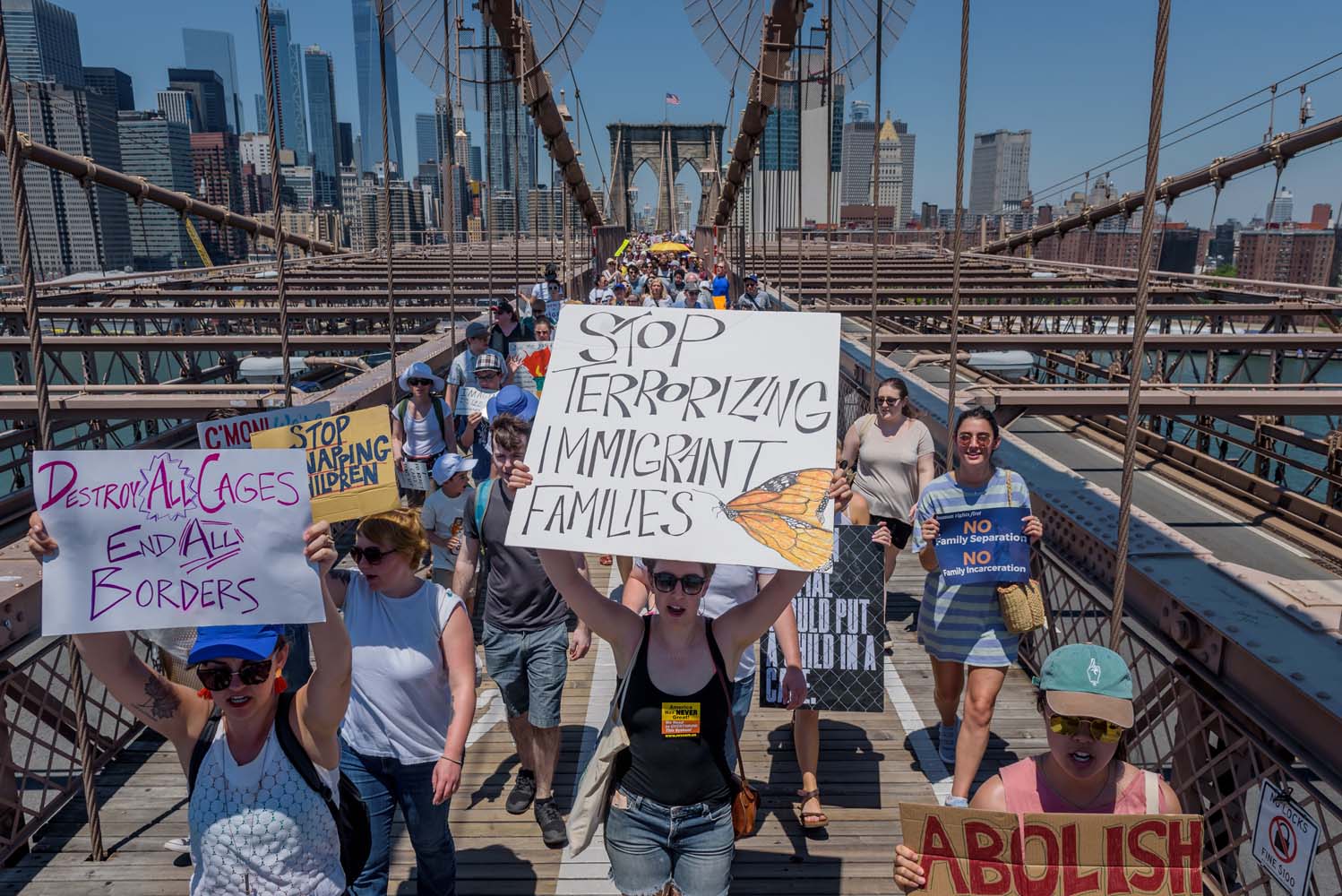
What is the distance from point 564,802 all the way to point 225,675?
8.15 feet

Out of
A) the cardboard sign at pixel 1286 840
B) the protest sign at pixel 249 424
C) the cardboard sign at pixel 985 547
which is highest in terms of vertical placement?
the protest sign at pixel 249 424

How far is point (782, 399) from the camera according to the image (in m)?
2.99

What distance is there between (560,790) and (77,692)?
7.13 feet

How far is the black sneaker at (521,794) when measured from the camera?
15.0 feet

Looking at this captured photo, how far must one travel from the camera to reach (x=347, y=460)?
13.4ft

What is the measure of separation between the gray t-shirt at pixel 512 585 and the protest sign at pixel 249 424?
0.90 metres

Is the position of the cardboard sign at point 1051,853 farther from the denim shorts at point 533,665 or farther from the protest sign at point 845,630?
the denim shorts at point 533,665

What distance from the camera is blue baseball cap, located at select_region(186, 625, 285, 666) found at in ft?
8.23

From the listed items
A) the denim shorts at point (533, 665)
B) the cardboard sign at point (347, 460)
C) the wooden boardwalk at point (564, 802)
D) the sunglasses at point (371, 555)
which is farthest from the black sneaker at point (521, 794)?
the sunglasses at point (371, 555)

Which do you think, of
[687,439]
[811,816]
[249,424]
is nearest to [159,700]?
[687,439]

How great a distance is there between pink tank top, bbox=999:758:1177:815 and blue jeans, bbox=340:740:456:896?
1.97 metres

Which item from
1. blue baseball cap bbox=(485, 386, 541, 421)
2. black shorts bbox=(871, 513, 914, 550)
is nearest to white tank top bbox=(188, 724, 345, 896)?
blue baseball cap bbox=(485, 386, 541, 421)

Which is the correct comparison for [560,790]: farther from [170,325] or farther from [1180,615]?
[170,325]

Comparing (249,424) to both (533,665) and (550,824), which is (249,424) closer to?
(533,665)
